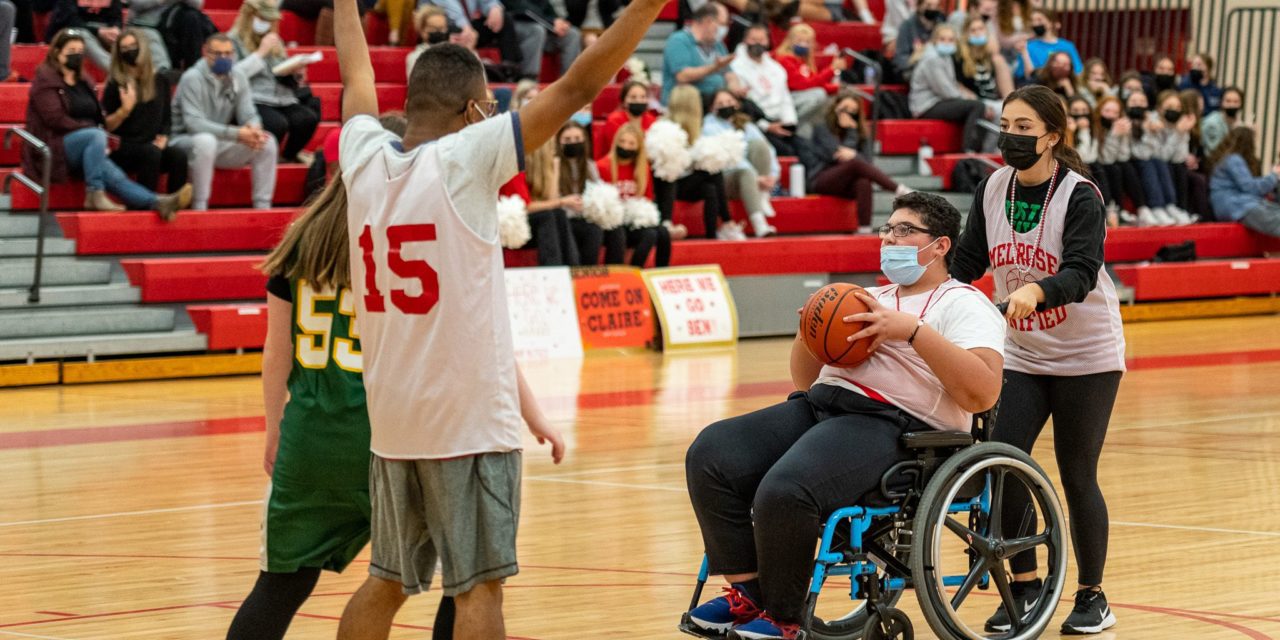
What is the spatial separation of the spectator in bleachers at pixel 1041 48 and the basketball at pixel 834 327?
46.9 feet

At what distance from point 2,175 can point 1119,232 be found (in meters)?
10.1

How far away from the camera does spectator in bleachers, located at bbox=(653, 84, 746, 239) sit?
574 inches

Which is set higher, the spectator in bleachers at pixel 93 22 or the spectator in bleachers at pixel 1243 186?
the spectator in bleachers at pixel 93 22

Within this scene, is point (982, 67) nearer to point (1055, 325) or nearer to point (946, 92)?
point (946, 92)

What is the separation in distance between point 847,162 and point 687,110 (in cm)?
190

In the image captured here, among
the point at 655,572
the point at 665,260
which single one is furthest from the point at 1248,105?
the point at 655,572

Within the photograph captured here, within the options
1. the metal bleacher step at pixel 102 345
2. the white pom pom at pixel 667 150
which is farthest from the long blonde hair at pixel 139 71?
the white pom pom at pixel 667 150

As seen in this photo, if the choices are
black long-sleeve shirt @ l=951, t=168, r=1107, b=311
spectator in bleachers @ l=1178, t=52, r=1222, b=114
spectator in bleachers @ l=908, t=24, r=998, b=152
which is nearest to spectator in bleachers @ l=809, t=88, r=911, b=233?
spectator in bleachers @ l=908, t=24, r=998, b=152

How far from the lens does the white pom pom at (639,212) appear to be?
45.9 ft

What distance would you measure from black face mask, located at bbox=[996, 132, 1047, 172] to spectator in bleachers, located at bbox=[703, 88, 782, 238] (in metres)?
9.83

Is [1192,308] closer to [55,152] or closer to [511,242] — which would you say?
[511,242]

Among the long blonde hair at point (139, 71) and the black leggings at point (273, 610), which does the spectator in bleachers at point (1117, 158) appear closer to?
the long blonde hair at point (139, 71)

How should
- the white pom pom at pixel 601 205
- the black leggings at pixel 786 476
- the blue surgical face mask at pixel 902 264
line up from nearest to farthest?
the black leggings at pixel 786 476 < the blue surgical face mask at pixel 902 264 < the white pom pom at pixel 601 205

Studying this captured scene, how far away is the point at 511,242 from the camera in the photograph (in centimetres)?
1318
